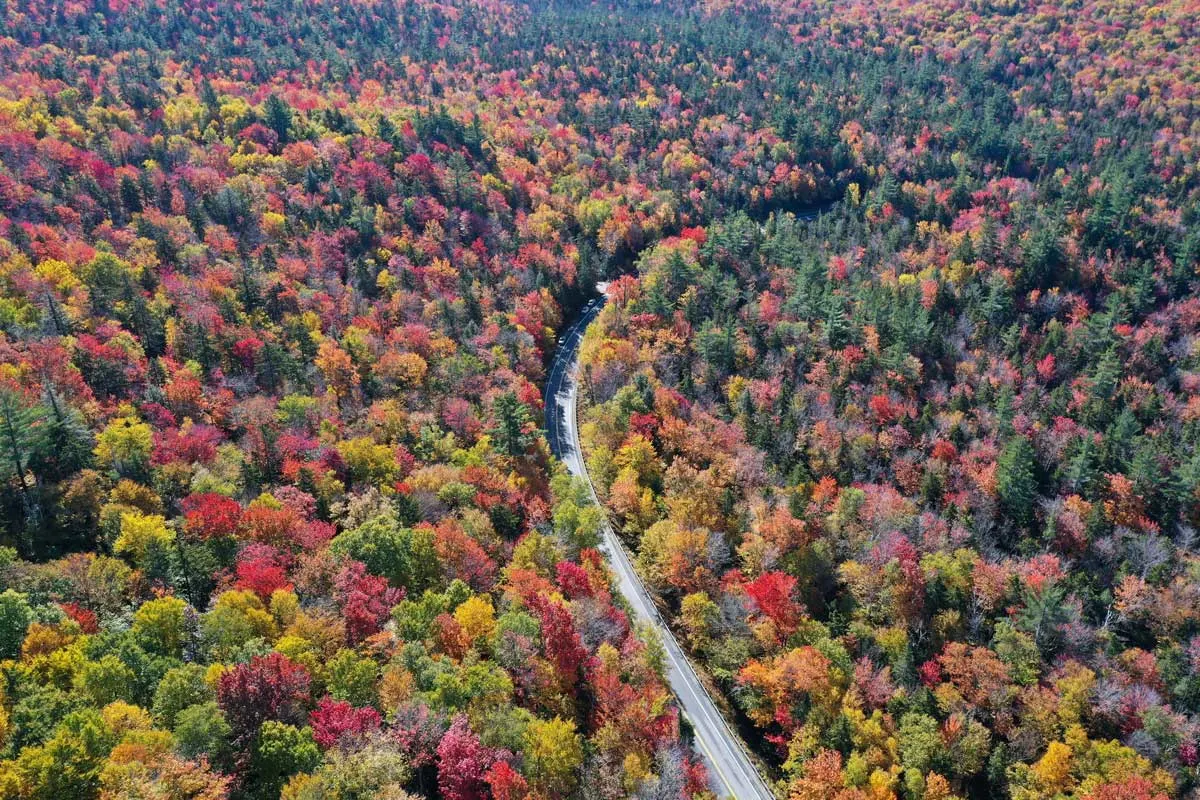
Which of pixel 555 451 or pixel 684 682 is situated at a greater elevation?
pixel 555 451

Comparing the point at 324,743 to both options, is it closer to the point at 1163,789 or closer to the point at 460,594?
the point at 460,594

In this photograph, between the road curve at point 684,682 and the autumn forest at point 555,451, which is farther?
the road curve at point 684,682

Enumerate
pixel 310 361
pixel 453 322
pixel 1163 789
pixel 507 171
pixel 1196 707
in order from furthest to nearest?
1. pixel 507 171
2. pixel 453 322
3. pixel 310 361
4. pixel 1196 707
5. pixel 1163 789

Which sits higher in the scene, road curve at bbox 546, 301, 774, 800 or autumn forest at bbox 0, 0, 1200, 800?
autumn forest at bbox 0, 0, 1200, 800

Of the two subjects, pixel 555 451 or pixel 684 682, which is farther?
pixel 555 451

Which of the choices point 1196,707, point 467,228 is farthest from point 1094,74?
point 1196,707
